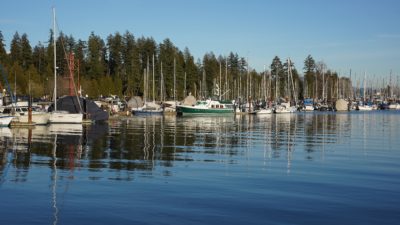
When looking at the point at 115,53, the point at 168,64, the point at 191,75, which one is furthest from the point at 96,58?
the point at 191,75

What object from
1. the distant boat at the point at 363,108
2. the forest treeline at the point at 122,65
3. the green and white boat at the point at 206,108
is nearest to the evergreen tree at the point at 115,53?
the forest treeline at the point at 122,65

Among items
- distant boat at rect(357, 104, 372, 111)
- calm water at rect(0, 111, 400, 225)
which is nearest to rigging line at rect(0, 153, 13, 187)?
calm water at rect(0, 111, 400, 225)

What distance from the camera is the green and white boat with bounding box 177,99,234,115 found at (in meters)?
98.8

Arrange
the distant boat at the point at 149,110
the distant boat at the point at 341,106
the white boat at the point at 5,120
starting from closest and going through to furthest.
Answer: the white boat at the point at 5,120 → the distant boat at the point at 149,110 → the distant boat at the point at 341,106

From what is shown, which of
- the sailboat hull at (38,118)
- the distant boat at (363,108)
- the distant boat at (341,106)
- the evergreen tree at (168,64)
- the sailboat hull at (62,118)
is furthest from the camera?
the distant boat at (363,108)

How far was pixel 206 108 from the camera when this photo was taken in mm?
99625

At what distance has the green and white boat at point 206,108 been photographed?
98750 mm

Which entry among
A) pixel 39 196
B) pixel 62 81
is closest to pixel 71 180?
pixel 39 196

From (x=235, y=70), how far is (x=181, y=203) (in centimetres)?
17399

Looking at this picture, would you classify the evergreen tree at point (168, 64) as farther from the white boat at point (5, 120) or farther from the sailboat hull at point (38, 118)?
the white boat at point (5, 120)

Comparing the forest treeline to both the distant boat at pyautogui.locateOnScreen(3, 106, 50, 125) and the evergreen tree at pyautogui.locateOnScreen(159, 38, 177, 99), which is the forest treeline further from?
the distant boat at pyautogui.locateOnScreen(3, 106, 50, 125)

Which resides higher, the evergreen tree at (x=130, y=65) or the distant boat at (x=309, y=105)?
the evergreen tree at (x=130, y=65)

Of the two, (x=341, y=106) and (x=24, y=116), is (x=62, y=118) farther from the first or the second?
(x=341, y=106)

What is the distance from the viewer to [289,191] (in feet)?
54.6
